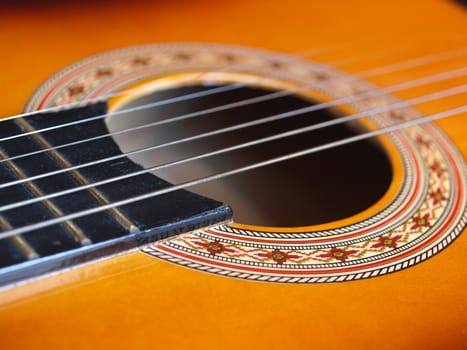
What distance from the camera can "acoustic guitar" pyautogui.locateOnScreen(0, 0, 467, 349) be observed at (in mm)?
608

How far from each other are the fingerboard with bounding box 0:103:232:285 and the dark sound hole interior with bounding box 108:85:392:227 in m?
0.24

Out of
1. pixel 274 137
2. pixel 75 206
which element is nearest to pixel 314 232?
pixel 274 137

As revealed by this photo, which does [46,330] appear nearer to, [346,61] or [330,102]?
[330,102]

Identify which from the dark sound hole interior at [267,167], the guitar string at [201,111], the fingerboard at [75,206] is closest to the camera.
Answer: the fingerboard at [75,206]

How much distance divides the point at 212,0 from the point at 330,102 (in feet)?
1.08

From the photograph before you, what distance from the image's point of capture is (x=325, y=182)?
3.40ft

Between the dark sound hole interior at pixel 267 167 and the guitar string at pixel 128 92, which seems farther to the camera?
the dark sound hole interior at pixel 267 167

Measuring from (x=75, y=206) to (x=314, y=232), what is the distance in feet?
0.82

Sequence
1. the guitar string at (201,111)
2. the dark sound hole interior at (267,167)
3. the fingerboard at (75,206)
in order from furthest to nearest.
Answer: the dark sound hole interior at (267,167)
the guitar string at (201,111)
the fingerboard at (75,206)

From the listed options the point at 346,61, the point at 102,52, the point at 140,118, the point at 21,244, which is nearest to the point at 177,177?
the point at 140,118

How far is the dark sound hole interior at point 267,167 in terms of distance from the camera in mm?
1004

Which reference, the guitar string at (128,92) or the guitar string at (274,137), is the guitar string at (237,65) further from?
the guitar string at (274,137)

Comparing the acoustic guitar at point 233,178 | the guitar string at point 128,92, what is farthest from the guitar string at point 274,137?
the guitar string at point 128,92

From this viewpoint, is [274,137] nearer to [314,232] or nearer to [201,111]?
[314,232]
